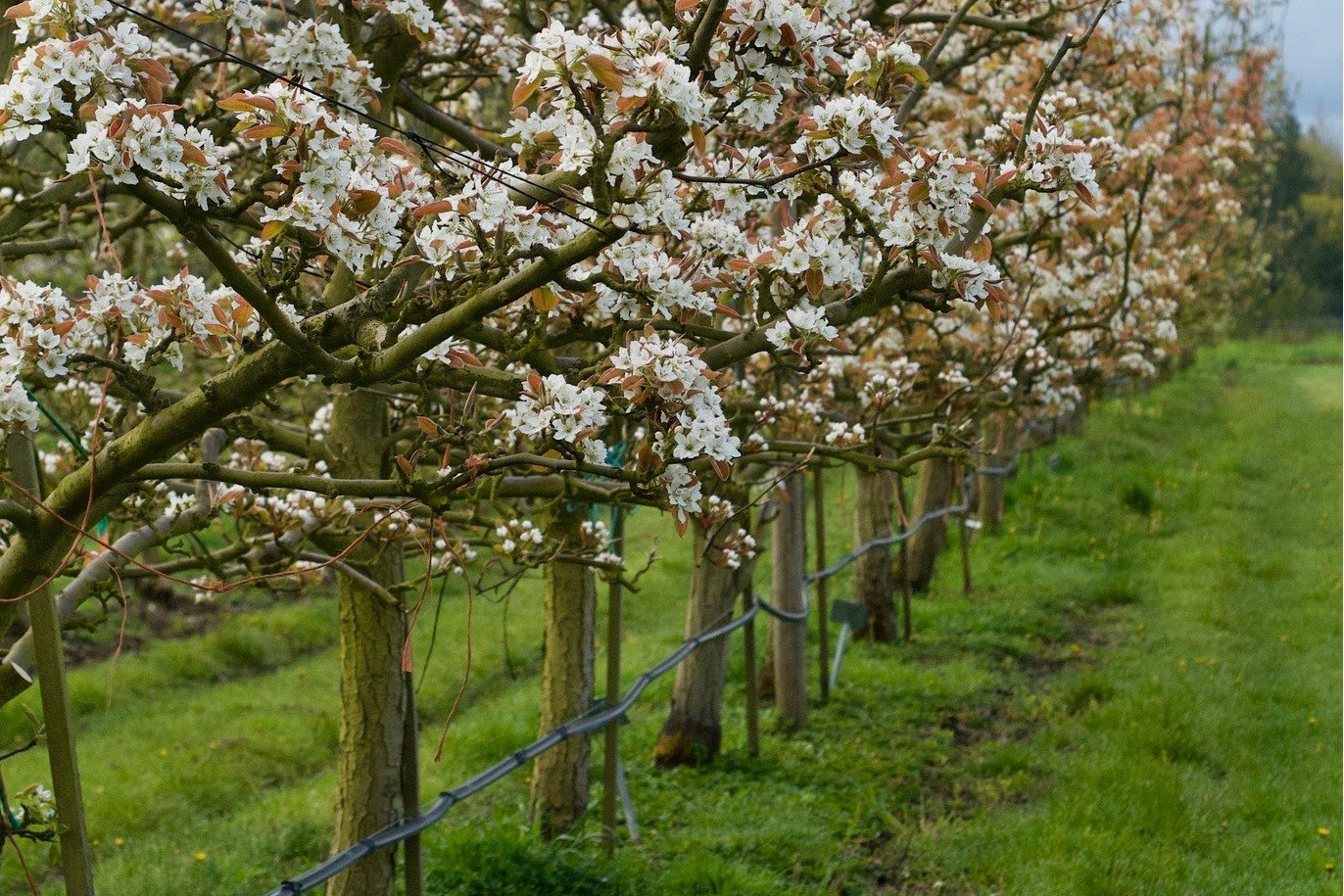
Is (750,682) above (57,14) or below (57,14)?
below

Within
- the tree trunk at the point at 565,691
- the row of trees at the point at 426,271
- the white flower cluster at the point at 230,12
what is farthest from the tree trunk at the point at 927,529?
the white flower cluster at the point at 230,12

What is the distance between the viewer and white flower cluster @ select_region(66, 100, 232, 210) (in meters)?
2.28

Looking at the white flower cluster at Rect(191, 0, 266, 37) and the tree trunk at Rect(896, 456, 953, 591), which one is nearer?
the white flower cluster at Rect(191, 0, 266, 37)

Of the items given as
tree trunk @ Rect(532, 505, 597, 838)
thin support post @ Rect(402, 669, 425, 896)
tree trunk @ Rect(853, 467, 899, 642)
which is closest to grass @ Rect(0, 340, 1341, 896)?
tree trunk @ Rect(532, 505, 597, 838)

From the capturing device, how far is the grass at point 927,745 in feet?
19.8

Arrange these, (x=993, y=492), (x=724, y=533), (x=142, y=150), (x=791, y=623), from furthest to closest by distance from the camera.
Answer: (x=993, y=492)
(x=791, y=623)
(x=724, y=533)
(x=142, y=150)

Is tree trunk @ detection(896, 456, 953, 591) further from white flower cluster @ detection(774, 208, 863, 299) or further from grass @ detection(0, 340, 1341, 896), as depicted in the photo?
white flower cluster @ detection(774, 208, 863, 299)

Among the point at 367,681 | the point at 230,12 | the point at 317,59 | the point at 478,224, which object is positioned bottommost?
the point at 367,681

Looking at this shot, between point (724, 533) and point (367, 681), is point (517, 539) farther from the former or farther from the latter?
point (724, 533)

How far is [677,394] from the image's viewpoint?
105 inches

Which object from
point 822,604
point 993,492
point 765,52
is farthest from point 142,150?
point 993,492

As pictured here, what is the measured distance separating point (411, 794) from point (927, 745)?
4.21m

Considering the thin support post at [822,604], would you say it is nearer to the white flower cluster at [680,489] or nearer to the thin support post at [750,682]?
the thin support post at [750,682]

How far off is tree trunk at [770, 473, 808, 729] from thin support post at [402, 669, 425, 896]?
390 cm
